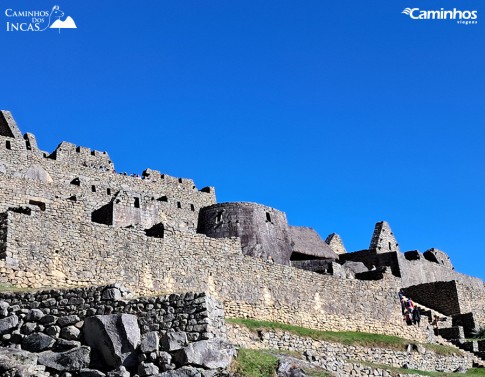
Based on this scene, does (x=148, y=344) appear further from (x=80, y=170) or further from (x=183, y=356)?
(x=80, y=170)

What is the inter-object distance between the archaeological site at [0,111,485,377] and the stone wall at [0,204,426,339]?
53 mm

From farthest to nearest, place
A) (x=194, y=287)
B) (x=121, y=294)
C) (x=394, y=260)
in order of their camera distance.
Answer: (x=394, y=260) < (x=194, y=287) < (x=121, y=294)

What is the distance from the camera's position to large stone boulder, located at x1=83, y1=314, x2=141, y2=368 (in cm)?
1688

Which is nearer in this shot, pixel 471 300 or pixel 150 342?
pixel 150 342

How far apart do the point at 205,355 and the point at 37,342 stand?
3784mm

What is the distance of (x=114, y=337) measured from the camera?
17.1 meters

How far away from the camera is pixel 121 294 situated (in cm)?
1817

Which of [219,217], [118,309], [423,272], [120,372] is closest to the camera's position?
[120,372]

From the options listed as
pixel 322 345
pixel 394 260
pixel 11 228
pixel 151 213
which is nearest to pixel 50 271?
pixel 11 228

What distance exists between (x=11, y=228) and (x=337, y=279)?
16771 mm

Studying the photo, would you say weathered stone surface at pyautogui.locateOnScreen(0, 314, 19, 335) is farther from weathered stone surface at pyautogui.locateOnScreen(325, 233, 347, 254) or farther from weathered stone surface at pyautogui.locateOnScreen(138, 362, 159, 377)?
weathered stone surface at pyautogui.locateOnScreen(325, 233, 347, 254)

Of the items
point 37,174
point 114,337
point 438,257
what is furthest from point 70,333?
point 438,257

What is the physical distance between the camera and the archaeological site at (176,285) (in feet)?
56.5

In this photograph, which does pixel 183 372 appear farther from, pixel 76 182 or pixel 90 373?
pixel 76 182
